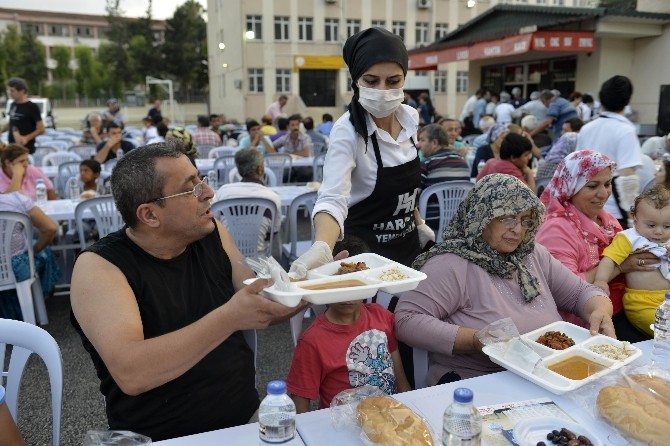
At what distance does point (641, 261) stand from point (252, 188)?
2.83m

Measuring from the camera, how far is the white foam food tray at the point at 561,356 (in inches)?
64.3

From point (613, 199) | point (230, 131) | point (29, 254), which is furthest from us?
point (230, 131)

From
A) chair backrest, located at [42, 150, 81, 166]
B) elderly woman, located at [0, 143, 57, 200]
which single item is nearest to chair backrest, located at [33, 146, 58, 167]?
chair backrest, located at [42, 150, 81, 166]

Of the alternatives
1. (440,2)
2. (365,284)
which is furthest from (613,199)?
(440,2)

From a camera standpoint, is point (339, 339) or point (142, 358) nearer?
point (142, 358)

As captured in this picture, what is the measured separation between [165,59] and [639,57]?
38.5 m

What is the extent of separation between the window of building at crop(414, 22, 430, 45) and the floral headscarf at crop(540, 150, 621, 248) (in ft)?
109

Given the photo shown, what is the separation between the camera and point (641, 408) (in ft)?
4.66

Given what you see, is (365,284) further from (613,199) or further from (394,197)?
(613,199)

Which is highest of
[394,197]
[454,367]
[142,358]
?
[394,197]

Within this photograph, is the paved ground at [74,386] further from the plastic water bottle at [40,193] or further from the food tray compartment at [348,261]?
the food tray compartment at [348,261]

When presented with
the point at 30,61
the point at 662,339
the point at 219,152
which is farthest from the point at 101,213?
the point at 30,61

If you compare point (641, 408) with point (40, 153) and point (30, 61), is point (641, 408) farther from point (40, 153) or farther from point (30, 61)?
point (30, 61)

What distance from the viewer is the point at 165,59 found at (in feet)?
144
